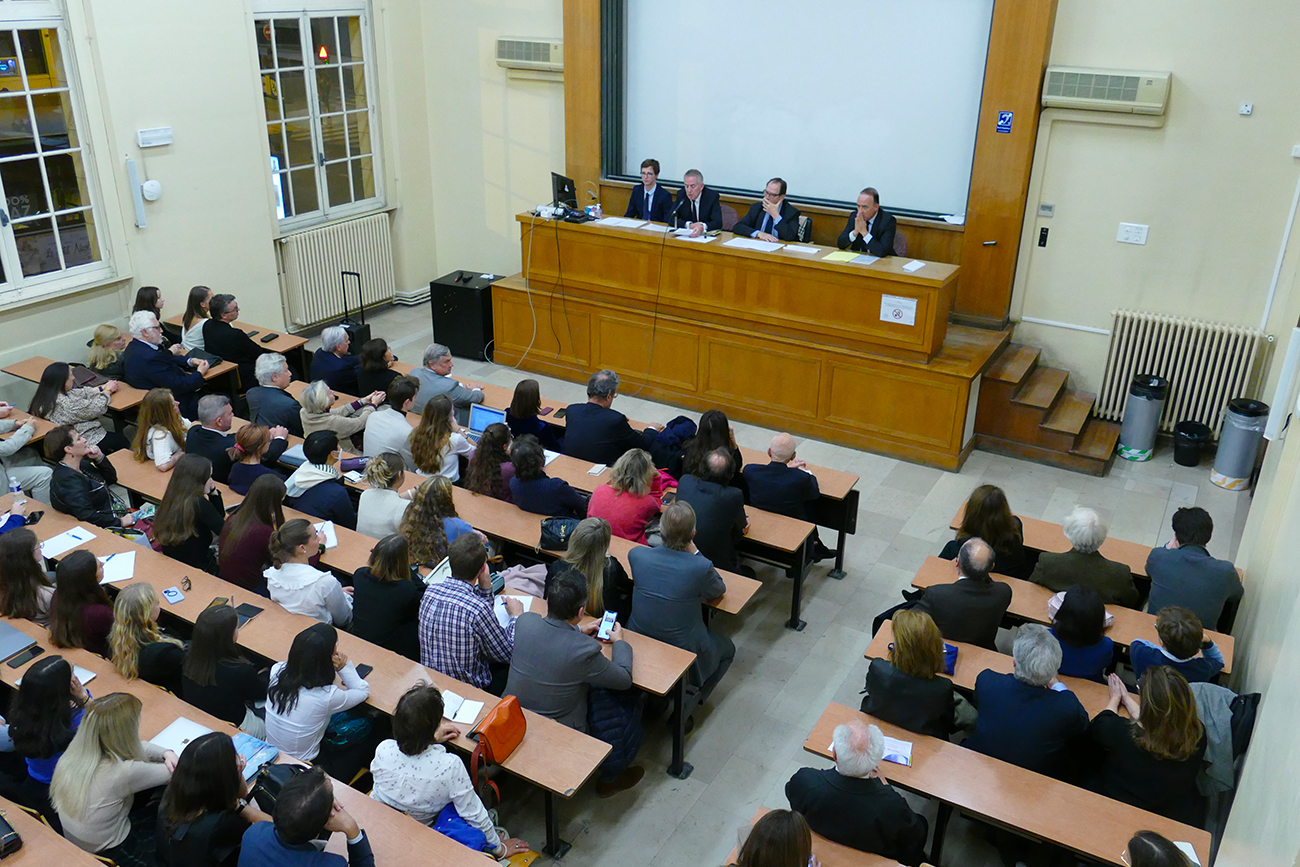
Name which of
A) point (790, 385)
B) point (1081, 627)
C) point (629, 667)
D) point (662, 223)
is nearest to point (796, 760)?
point (629, 667)

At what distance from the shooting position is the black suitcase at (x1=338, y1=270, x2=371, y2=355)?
8.84 m

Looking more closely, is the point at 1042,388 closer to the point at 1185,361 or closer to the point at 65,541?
the point at 1185,361

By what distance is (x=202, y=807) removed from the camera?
127 inches

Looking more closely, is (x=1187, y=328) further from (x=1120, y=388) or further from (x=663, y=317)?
(x=663, y=317)

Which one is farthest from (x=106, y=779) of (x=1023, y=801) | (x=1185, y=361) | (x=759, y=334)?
(x=1185, y=361)

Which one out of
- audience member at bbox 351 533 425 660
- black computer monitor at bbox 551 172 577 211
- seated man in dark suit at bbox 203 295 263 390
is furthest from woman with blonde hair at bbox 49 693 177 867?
black computer monitor at bbox 551 172 577 211

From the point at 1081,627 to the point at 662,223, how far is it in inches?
224

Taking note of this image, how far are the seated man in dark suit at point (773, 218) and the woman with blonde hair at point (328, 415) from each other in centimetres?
376

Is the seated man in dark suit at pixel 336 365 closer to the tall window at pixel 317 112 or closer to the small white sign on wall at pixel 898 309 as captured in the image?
the tall window at pixel 317 112

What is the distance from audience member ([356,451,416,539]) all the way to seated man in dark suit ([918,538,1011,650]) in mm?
2762

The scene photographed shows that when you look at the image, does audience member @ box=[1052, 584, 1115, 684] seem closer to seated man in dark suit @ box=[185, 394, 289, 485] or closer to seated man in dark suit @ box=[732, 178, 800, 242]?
seated man in dark suit @ box=[185, 394, 289, 485]

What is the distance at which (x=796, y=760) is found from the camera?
484 centimetres

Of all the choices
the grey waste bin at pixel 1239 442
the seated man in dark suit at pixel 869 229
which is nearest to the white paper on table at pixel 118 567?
the seated man in dark suit at pixel 869 229

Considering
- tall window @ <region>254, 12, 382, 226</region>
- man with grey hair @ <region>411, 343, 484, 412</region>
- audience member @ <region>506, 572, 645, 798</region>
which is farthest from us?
tall window @ <region>254, 12, 382, 226</region>
